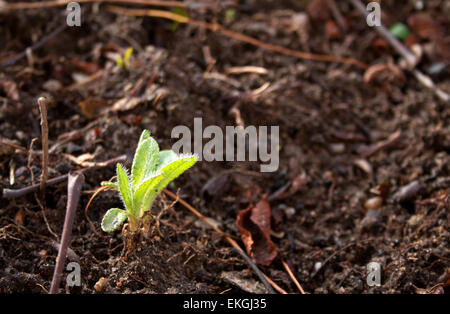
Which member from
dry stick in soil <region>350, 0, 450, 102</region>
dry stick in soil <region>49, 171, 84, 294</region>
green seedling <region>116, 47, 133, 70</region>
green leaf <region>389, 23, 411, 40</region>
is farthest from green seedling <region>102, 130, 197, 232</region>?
green leaf <region>389, 23, 411, 40</region>

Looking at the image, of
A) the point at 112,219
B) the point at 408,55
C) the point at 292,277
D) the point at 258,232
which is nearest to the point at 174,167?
the point at 112,219

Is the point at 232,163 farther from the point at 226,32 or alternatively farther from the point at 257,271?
the point at 226,32

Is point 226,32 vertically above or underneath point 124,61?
above

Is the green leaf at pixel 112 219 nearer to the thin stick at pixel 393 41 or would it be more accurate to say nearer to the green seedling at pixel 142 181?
the green seedling at pixel 142 181

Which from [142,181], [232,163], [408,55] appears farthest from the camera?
[408,55]

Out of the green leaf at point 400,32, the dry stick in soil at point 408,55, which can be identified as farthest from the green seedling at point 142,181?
the green leaf at point 400,32
